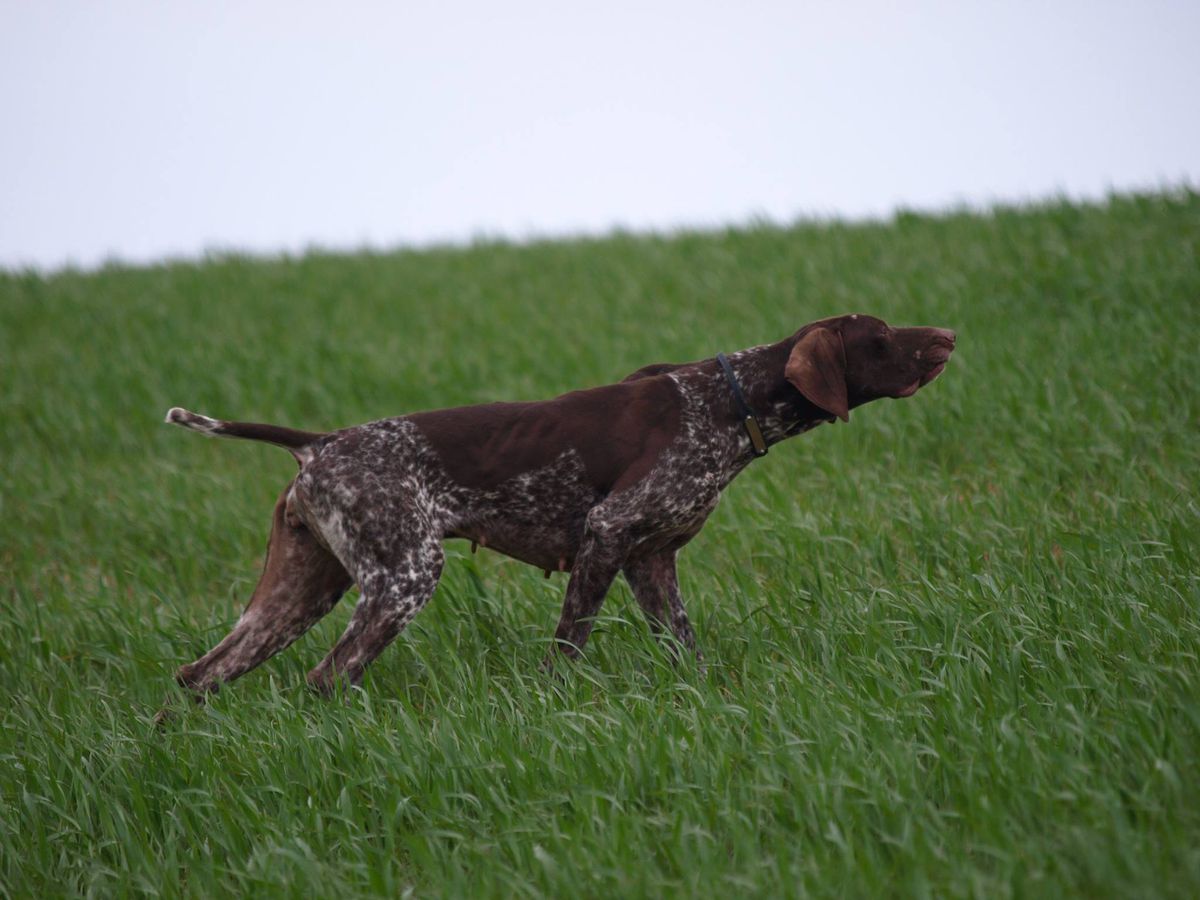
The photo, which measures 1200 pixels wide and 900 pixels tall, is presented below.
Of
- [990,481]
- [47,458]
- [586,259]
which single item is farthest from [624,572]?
[586,259]

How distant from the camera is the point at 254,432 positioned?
4.69m

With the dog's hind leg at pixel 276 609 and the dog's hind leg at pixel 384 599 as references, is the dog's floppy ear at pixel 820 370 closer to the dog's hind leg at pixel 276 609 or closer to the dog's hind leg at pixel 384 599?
the dog's hind leg at pixel 384 599

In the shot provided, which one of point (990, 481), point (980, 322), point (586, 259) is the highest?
point (586, 259)

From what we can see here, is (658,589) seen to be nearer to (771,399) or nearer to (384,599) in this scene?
(771,399)

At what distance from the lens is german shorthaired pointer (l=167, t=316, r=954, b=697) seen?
15.0 feet

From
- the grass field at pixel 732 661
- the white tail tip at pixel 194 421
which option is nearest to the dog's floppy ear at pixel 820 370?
the grass field at pixel 732 661

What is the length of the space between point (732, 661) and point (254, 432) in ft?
7.28

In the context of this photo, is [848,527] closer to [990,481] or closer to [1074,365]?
[990,481]

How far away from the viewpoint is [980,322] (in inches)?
384

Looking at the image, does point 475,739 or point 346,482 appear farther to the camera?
point 346,482

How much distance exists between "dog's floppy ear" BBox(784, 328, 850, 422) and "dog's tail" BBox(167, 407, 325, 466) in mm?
1975

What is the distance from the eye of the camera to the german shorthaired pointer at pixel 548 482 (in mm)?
4582

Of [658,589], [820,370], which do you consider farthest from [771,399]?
[658,589]

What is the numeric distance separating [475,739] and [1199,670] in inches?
98.3
